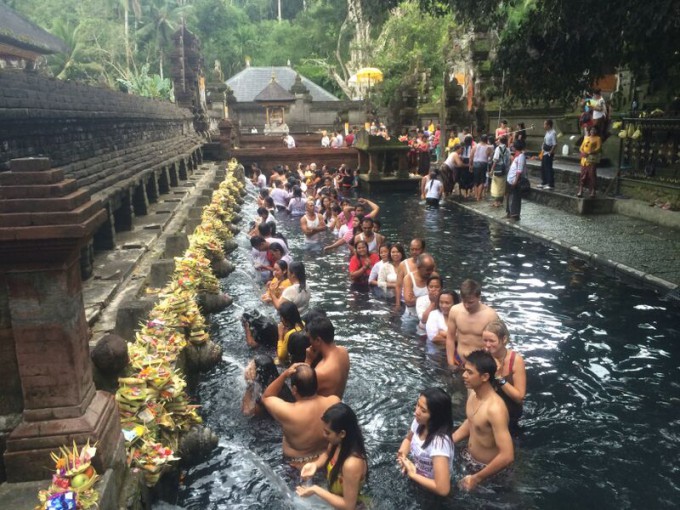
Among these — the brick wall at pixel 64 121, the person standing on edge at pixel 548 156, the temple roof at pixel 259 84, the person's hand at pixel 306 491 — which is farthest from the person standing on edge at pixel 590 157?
the temple roof at pixel 259 84

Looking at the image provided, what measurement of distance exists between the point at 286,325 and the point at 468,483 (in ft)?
10.3

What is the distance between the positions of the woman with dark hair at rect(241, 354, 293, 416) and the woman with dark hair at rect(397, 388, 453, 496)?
1808 mm

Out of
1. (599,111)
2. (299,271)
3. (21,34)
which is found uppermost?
(21,34)

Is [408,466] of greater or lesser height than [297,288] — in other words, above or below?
below

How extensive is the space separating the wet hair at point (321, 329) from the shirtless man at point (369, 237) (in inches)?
223

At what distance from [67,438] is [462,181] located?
61.5 feet

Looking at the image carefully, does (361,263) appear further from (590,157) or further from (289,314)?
(590,157)

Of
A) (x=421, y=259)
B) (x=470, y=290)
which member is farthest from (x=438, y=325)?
(x=470, y=290)

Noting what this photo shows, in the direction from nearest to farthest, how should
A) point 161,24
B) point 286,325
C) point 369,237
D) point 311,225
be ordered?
point 286,325
point 369,237
point 311,225
point 161,24

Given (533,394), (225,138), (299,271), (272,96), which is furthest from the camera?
(272,96)

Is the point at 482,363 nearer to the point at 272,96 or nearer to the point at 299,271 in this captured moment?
the point at 299,271

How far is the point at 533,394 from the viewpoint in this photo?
7.16 metres

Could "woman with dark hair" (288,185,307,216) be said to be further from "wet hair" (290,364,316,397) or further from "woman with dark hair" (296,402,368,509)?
"woman with dark hair" (296,402,368,509)

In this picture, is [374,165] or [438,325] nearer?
[438,325]
